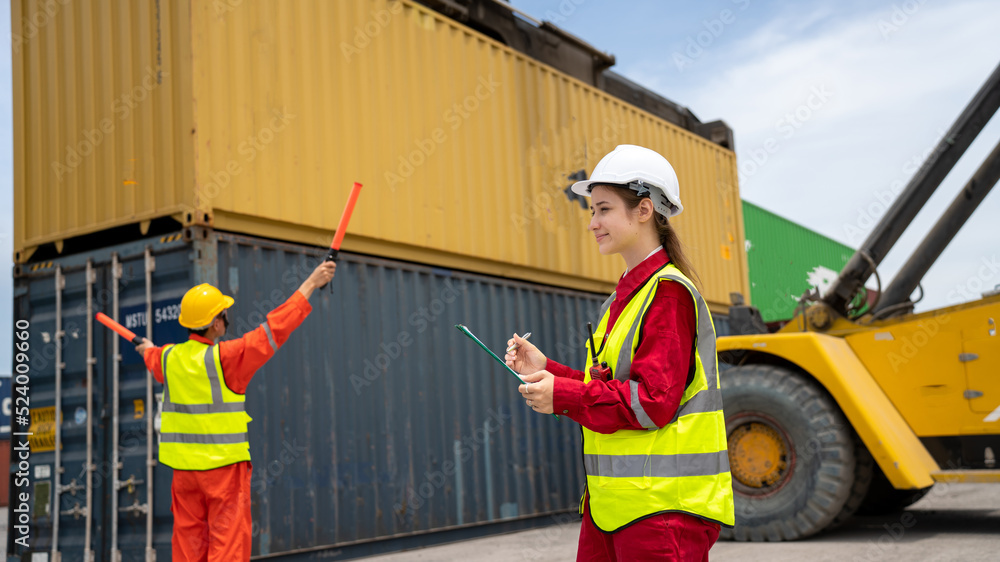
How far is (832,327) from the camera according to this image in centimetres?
667

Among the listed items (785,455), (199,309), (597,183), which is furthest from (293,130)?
(597,183)

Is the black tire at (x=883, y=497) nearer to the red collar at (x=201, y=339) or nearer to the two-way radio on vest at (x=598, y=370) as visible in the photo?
the red collar at (x=201, y=339)

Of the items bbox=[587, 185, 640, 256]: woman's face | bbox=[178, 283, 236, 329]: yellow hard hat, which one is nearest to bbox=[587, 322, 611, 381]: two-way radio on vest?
bbox=[587, 185, 640, 256]: woman's face

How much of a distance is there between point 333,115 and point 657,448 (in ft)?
17.5

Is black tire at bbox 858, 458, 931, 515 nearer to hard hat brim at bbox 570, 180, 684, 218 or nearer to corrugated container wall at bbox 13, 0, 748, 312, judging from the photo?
corrugated container wall at bbox 13, 0, 748, 312

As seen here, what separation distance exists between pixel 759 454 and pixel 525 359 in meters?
4.55

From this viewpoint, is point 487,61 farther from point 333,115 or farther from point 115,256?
point 115,256

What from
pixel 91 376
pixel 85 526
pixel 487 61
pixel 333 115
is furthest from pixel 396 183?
pixel 85 526

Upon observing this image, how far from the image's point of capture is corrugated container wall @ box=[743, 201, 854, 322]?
62.6 feet

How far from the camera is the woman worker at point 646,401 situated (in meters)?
1.88

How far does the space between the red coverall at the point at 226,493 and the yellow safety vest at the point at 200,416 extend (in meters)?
0.05

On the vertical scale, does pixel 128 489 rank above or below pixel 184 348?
below

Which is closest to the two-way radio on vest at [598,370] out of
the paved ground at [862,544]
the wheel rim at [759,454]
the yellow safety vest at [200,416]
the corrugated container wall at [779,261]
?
the yellow safety vest at [200,416]

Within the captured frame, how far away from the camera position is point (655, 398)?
1855mm
